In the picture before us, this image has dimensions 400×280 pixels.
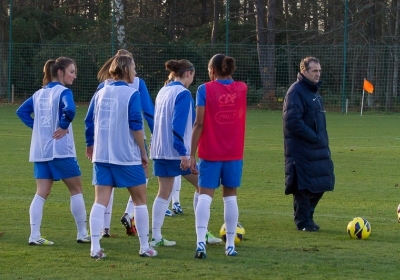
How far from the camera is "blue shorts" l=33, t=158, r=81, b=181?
748 centimetres

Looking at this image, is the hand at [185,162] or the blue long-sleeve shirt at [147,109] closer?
the hand at [185,162]

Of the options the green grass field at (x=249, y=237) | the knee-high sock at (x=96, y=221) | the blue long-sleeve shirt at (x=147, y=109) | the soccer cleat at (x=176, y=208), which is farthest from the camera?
the soccer cleat at (x=176, y=208)

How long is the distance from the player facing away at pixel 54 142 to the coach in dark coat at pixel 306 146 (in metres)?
2.41

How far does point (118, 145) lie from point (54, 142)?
0.94m

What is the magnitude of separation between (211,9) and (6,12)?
13.7 m

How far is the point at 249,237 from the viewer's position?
26.5 feet

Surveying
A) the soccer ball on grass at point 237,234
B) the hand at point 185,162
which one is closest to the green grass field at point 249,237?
the soccer ball on grass at point 237,234

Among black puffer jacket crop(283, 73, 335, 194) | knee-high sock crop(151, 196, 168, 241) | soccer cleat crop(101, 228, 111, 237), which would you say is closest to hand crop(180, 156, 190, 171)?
knee-high sock crop(151, 196, 168, 241)

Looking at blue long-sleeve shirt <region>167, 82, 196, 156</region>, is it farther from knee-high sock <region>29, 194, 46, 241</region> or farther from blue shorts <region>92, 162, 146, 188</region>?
knee-high sock <region>29, 194, 46, 241</region>

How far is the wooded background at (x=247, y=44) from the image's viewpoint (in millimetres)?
31469

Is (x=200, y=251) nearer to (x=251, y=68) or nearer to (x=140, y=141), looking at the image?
(x=140, y=141)

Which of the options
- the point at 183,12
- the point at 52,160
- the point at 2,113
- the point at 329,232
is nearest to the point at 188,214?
the point at 329,232

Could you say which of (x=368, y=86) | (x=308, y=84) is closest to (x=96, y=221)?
(x=308, y=84)

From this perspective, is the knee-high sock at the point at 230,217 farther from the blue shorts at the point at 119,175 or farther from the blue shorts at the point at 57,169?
the blue shorts at the point at 57,169
